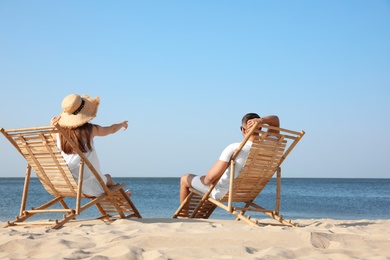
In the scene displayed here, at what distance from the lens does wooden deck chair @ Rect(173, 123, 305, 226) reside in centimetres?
496

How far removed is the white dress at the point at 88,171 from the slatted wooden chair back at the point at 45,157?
96 millimetres

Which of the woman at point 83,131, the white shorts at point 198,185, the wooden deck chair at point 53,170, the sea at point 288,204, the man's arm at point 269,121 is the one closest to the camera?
the wooden deck chair at point 53,170

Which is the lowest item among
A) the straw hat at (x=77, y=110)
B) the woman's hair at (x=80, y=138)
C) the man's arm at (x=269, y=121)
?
the woman's hair at (x=80, y=138)

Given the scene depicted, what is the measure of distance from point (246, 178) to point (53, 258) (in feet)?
8.55

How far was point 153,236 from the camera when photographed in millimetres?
3531

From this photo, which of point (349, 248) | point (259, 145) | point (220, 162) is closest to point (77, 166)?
point (220, 162)

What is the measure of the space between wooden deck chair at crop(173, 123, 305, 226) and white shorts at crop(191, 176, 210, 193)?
0.16 feet

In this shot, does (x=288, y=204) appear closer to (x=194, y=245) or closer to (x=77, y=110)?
(x=77, y=110)

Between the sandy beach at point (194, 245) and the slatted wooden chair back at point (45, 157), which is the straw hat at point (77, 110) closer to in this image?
the slatted wooden chair back at point (45, 157)

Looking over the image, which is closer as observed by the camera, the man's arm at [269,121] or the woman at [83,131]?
the woman at [83,131]

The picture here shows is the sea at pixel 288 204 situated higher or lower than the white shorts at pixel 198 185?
lower

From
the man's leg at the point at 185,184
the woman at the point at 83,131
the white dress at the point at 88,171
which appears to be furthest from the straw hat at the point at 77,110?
the man's leg at the point at 185,184

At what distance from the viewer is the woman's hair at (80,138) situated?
4711 mm

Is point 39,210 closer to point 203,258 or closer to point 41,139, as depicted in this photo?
point 41,139
